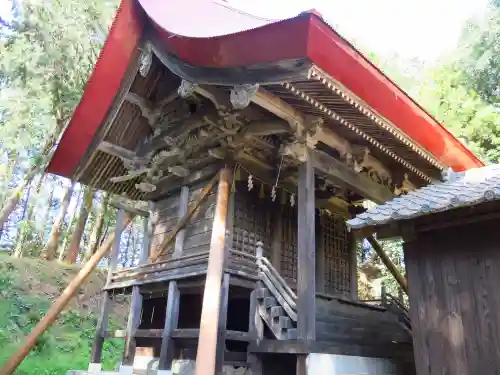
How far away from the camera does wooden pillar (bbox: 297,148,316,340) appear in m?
5.21

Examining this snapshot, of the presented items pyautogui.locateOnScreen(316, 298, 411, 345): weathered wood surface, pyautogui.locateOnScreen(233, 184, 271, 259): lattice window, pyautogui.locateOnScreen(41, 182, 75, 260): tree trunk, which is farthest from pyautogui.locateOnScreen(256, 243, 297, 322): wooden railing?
pyautogui.locateOnScreen(41, 182, 75, 260): tree trunk

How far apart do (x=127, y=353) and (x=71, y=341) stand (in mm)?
7269

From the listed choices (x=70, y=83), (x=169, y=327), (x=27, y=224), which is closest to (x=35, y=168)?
(x=70, y=83)

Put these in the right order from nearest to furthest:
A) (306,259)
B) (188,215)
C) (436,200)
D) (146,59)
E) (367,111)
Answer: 1. (436,200)
2. (367,111)
3. (306,259)
4. (146,59)
5. (188,215)

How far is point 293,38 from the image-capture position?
4.18 meters

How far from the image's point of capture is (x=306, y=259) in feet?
18.0

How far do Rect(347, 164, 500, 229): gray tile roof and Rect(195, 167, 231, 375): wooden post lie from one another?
5.55 ft

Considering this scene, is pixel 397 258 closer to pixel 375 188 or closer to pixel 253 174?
pixel 375 188

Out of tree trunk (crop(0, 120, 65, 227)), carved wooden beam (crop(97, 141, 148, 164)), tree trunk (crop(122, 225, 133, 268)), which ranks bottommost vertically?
carved wooden beam (crop(97, 141, 148, 164))

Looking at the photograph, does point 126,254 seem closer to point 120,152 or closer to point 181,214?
point 120,152

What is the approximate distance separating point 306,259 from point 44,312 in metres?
11.5

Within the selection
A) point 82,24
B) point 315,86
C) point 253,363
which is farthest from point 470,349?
point 82,24

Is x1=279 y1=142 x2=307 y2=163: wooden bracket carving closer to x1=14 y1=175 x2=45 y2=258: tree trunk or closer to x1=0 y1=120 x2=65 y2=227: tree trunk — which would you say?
x1=0 y1=120 x2=65 y2=227: tree trunk

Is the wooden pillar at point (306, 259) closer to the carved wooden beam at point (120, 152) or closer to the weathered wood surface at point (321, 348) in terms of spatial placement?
the weathered wood surface at point (321, 348)
